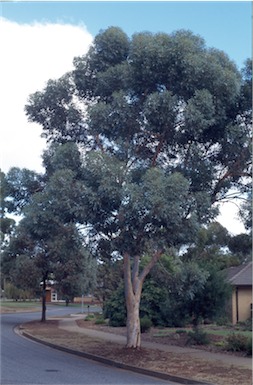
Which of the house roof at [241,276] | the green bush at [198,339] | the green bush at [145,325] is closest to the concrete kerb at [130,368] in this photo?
the green bush at [198,339]

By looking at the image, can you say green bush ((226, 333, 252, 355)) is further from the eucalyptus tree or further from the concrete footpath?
the eucalyptus tree

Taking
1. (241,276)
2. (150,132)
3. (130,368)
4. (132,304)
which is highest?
(150,132)

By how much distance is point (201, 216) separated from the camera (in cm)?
1756

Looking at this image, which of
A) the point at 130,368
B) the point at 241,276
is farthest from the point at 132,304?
the point at 241,276

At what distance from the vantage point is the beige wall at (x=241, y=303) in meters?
36.8

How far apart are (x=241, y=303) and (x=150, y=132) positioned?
21804 millimetres

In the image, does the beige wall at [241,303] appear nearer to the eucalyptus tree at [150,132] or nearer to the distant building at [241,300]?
the distant building at [241,300]

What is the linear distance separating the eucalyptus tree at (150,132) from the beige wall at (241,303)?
1855cm

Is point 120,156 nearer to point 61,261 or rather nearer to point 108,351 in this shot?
point 108,351

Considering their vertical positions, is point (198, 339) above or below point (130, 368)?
above

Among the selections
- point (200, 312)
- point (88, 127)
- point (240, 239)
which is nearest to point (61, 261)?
point (200, 312)

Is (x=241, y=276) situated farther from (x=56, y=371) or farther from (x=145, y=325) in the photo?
(x=56, y=371)

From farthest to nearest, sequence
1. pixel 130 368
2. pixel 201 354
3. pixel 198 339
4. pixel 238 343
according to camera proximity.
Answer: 1. pixel 198 339
2. pixel 238 343
3. pixel 201 354
4. pixel 130 368

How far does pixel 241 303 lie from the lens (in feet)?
122
